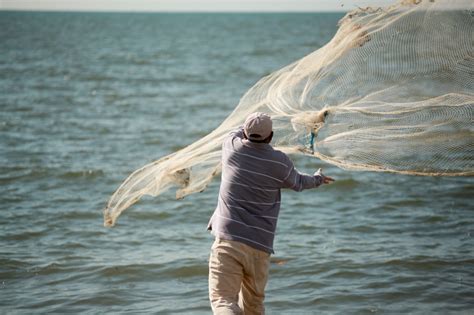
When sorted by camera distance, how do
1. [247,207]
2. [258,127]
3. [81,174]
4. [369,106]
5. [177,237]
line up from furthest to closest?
[81,174], [177,237], [369,106], [247,207], [258,127]

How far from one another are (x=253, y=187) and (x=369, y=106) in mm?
1813

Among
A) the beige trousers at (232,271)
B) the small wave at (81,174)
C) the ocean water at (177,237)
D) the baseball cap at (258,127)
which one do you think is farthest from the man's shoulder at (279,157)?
the small wave at (81,174)

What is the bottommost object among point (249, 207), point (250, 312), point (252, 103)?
point (250, 312)

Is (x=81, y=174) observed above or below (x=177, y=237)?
above

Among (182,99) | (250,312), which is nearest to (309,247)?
(250,312)

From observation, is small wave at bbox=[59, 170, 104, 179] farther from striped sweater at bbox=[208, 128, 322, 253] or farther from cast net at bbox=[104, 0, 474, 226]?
striped sweater at bbox=[208, 128, 322, 253]

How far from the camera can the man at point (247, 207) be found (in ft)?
15.9

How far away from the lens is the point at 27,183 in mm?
11602

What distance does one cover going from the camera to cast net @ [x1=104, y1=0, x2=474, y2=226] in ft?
19.8

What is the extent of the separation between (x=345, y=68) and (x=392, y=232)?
3217 mm

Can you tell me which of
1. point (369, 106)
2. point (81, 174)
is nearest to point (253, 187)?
point (369, 106)

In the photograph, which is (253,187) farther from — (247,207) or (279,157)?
(279,157)

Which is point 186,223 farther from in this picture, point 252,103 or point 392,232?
point 252,103

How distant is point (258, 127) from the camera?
479 centimetres
